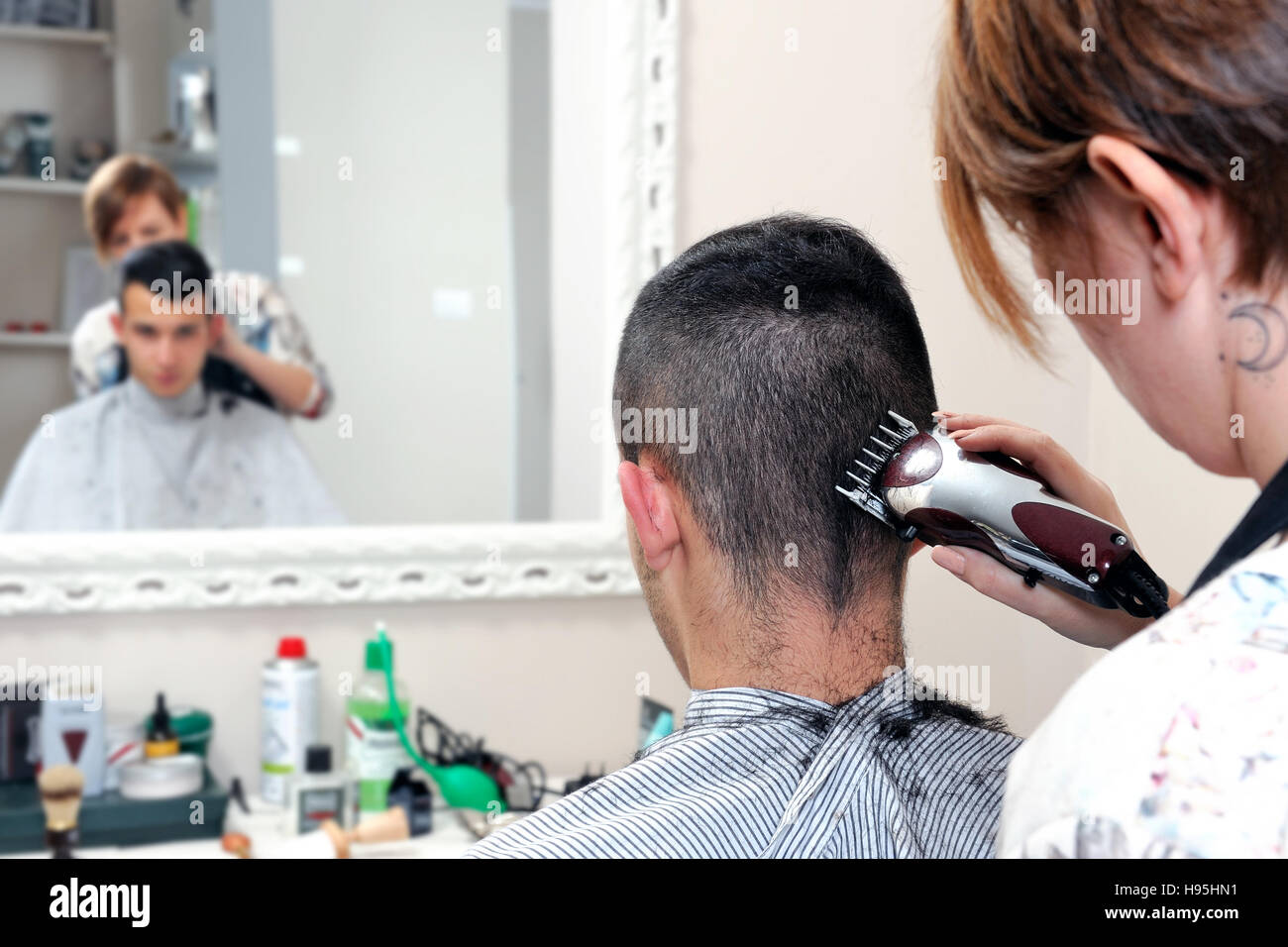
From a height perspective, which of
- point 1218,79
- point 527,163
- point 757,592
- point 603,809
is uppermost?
point 527,163

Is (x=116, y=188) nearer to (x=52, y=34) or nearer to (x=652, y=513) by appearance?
(x=52, y=34)

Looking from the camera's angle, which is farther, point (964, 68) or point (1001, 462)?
point (1001, 462)

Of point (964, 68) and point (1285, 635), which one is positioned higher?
point (964, 68)

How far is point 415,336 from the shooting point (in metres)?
1.55

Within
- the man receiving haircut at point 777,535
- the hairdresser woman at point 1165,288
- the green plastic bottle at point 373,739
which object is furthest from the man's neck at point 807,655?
the green plastic bottle at point 373,739

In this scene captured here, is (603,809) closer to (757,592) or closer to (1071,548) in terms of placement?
(757,592)

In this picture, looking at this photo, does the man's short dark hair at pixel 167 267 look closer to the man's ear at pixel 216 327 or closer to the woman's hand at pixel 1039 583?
the man's ear at pixel 216 327

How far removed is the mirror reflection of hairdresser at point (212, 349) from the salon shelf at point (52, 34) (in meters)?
0.15

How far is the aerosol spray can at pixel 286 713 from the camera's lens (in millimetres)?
A: 1489

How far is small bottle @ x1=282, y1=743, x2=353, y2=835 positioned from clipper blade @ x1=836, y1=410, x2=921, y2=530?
91 centimetres

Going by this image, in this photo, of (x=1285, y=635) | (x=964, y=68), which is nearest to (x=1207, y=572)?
(x=1285, y=635)

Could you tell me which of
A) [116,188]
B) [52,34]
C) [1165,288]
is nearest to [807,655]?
[1165,288]

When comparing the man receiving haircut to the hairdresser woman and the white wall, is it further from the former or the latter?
the white wall

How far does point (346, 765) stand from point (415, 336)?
23.0 inches
